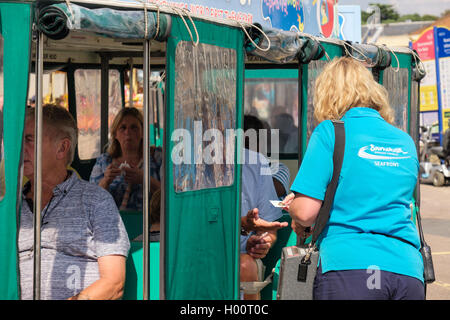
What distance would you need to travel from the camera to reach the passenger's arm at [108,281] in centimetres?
383

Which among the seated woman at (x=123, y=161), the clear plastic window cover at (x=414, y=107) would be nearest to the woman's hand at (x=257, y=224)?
the seated woman at (x=123, y=161)

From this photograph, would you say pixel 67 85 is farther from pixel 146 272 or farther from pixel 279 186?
pixel 146 272

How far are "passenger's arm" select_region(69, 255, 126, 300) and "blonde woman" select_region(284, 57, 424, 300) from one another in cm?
120

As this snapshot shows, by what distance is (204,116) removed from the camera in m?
4.55

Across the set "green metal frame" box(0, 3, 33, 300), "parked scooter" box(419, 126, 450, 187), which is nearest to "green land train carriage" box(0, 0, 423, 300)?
"green metal frame" box(0, 3, 33, 300)

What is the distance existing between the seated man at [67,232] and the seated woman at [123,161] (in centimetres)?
167

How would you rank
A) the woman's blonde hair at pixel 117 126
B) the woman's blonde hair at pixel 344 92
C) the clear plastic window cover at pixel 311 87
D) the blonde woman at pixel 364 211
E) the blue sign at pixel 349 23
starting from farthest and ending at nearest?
the blue sign at pixel 349 23, the woman's blonde hair at pixel 117 126, the clear plastic window cover at pixel 311 87, the woman's blonde hair at pixel 344 92, the blonde woman at pixel 364 211

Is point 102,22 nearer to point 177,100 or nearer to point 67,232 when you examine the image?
point 177,100

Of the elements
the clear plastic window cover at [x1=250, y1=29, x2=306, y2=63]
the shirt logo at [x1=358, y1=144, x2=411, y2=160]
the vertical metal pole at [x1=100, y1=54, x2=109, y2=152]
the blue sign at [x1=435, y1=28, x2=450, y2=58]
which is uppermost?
the blue sign at [x1=435, y1=28, x2=450, y2=58]

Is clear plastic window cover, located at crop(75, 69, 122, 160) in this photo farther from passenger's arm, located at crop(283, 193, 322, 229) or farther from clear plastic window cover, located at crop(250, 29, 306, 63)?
Result: passenger's arm, located at crop(283, 193, 322, 229)

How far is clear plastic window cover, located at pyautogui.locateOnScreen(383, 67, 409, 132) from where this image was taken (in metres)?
7.19

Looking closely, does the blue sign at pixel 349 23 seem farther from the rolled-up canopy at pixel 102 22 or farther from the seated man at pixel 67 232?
the seated man at pixel 67 232

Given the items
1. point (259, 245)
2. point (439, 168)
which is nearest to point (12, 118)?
point (259, 245)
